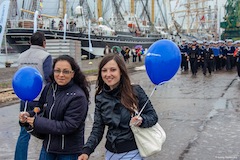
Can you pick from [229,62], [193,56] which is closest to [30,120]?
[193,56]

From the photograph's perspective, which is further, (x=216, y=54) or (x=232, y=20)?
(x=232, y=20)

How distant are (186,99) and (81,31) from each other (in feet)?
124

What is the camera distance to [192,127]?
6805mm

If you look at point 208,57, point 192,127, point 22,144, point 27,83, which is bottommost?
point 192,127

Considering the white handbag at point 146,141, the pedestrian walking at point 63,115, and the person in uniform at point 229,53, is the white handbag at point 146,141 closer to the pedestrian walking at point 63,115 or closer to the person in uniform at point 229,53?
the pedestrian walking at point 63,115

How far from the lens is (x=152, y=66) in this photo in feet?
10.0

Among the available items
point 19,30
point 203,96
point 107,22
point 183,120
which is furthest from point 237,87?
point 107,22

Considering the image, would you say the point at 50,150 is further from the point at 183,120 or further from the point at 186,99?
the point at 186,99

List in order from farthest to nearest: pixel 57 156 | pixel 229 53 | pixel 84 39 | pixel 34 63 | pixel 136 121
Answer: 1. pixel 84 39
2. pixel 229 53
3. pixel 34 63
4. pixel 57 156
5. pixel 136 121

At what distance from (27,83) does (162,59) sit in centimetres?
124

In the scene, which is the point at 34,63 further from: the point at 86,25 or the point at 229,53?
the point at 86,25

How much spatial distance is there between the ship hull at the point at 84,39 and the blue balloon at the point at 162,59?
129 ft

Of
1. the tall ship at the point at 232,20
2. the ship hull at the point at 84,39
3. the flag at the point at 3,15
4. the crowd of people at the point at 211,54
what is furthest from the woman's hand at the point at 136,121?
the tall ship at the point at 232,20

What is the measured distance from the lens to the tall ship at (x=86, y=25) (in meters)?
42.0
